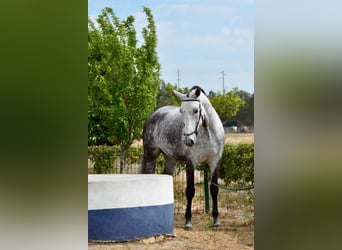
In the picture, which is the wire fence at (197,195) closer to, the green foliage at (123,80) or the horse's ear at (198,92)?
the green foliage at (123,80)

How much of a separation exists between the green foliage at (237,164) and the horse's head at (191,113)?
0.83m

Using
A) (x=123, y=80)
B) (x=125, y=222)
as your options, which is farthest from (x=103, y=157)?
(x=125, y=222)

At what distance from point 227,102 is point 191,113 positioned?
5.14 ft

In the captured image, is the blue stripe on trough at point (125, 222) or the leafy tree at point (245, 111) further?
the leafy tree at point (245, 111)

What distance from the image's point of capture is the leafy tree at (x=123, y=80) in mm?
6207

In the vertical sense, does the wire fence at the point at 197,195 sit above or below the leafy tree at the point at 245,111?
below

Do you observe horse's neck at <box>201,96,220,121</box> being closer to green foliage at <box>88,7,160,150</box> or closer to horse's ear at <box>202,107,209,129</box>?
horse's ear at <box>202,107,209,129</box>

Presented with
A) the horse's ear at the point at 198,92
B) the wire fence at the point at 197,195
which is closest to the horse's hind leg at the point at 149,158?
the wire fence at the point at 197,195

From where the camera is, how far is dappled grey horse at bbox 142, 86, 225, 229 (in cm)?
468

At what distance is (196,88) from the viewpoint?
15.2ft
